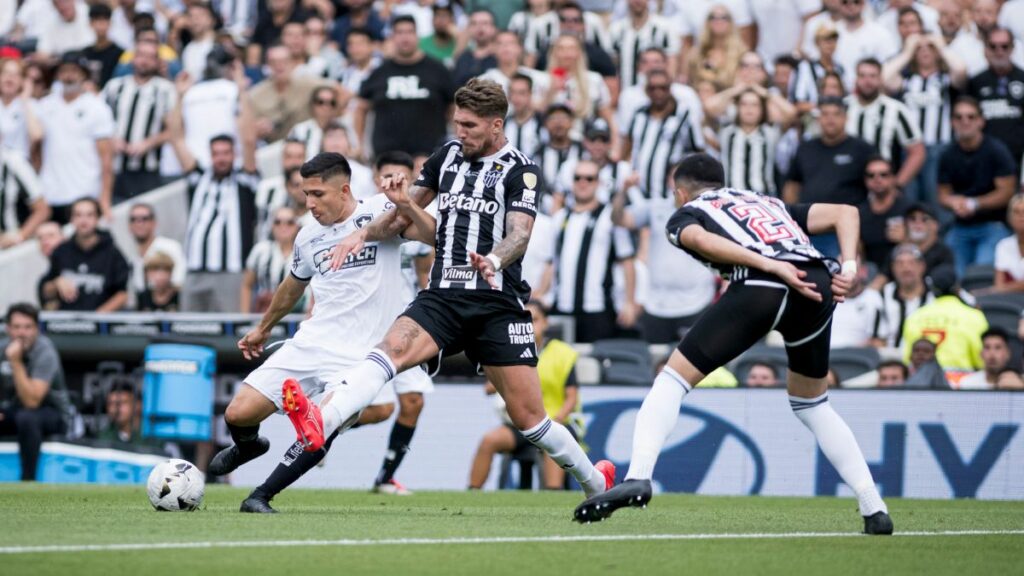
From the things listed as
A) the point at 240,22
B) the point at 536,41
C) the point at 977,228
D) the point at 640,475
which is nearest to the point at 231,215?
the point at 536,41

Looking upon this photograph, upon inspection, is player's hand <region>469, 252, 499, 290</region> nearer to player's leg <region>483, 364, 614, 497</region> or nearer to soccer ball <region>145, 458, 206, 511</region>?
player's leg <region>483, 364, 614, 497</region>

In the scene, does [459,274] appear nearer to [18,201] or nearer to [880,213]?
[880,213]

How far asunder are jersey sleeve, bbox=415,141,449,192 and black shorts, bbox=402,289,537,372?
672mm

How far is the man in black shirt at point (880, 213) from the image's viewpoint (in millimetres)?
16688

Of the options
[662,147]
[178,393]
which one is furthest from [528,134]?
[178,393]

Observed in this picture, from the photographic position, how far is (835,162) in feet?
55.7

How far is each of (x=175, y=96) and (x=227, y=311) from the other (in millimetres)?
3171

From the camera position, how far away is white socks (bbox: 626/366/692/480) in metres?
8.55

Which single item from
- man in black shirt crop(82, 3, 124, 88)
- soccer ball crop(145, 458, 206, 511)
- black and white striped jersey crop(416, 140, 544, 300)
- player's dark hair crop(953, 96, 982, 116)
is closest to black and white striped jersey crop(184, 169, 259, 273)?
man in black shirt crop(82, 3, 124, 88)

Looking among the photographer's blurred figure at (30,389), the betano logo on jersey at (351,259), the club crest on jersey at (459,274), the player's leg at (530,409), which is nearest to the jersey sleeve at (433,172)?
the club crest on jersey at (459,274)

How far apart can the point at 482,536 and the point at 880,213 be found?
962 cm

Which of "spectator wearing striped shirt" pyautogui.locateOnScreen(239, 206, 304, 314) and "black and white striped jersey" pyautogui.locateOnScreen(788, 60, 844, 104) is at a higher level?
"black and white striped jersey" pyautogui.locateOnScreen(788, 60, 844, 104)

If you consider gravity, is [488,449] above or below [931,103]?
below

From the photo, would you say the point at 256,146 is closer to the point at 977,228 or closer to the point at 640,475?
the point at 977,228
